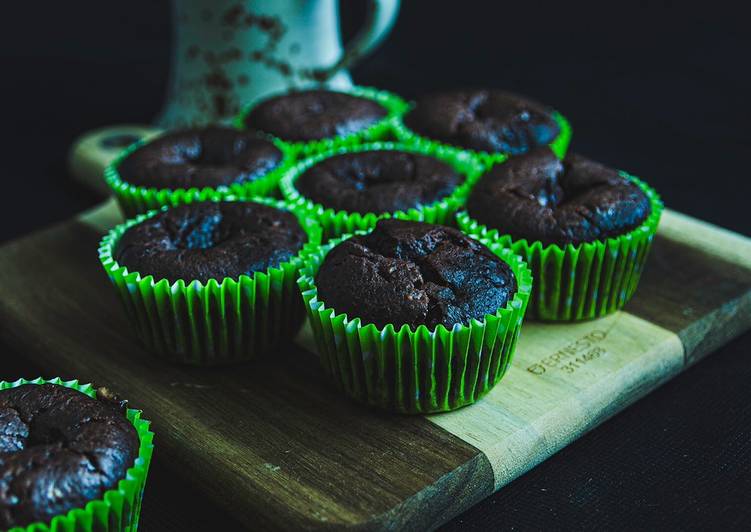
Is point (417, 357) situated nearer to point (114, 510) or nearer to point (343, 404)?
point (343, 404)

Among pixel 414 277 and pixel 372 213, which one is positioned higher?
pixel 414 277

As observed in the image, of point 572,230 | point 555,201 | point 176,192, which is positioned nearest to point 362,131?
point 176,192

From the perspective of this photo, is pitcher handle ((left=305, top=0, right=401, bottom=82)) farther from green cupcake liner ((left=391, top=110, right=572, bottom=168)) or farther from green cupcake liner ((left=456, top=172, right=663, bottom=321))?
green cupcake liner ((left=456, top=172, right=663, bottom=321))

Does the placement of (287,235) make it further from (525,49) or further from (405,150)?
(525,49)

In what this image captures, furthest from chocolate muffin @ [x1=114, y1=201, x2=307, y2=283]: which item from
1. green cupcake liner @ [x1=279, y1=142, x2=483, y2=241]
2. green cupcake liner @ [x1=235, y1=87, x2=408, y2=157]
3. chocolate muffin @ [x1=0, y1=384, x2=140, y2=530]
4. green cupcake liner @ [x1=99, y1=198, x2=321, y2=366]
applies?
green cupcake liner @ [x1=235, y1=87, x2=408, y2=157]

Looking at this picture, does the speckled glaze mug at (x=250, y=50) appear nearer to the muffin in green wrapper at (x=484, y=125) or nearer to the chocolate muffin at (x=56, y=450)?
the muffin in green wrapper at (x=484, y=125)

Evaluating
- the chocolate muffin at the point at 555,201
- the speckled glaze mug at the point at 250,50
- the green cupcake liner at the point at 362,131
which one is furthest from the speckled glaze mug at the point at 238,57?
the chocolate muffin at the point at 555,201
